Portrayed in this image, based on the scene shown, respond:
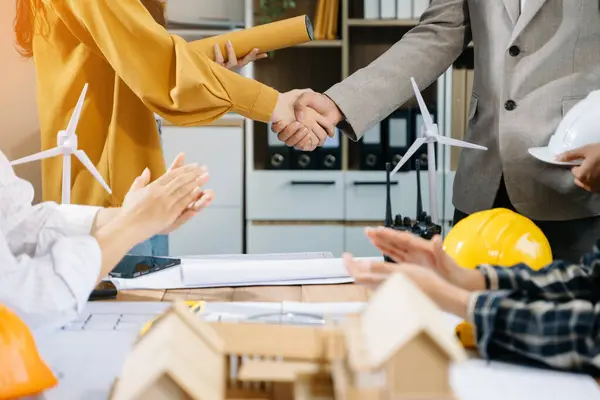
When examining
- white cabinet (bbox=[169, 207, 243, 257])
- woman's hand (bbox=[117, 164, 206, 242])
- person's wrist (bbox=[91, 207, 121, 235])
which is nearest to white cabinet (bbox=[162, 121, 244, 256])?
white cabinet (bbox=[169, 207, 243, 257])

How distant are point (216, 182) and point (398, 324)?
9.57 ft

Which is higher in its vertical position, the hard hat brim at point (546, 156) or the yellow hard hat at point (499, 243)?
the hard hat brim at point (546, 156)

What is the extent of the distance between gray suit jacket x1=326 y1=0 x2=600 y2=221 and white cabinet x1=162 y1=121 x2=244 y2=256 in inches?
69.4

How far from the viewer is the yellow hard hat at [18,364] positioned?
0.79m

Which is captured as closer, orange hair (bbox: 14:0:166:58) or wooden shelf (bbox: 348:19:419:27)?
orange hair (bbox: 14:0:166:58)

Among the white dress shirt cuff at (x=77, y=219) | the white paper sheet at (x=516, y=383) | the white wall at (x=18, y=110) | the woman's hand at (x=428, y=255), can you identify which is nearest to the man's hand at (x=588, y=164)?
the woman's hand at (x=428, y=255)

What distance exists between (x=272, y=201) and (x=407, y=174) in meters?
0.63

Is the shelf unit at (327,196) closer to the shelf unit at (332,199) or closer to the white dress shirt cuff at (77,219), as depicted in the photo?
the shelf unit at (332,199)

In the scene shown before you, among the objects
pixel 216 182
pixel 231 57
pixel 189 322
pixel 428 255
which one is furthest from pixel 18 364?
pixel 216 182

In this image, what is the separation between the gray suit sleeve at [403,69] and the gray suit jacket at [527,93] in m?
0.10

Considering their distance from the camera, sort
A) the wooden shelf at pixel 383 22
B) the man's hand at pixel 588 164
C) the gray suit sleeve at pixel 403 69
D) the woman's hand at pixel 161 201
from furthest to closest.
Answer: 1. the wooden shelf at pixel 383 22
2. the gray suit sleeve at pixel 403 69
3. the man's hand at pixel 588 164
4. the woman's hand at pixel 161 201

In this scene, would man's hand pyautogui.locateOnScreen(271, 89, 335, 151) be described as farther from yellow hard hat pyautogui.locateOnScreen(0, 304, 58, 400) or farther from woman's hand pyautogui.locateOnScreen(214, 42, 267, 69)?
yellow hard hat pyautogui.locateOnScreen(0, 304, 58, 400)

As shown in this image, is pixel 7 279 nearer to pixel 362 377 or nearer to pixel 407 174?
pixel 362 377

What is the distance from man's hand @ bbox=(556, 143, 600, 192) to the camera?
132cm
